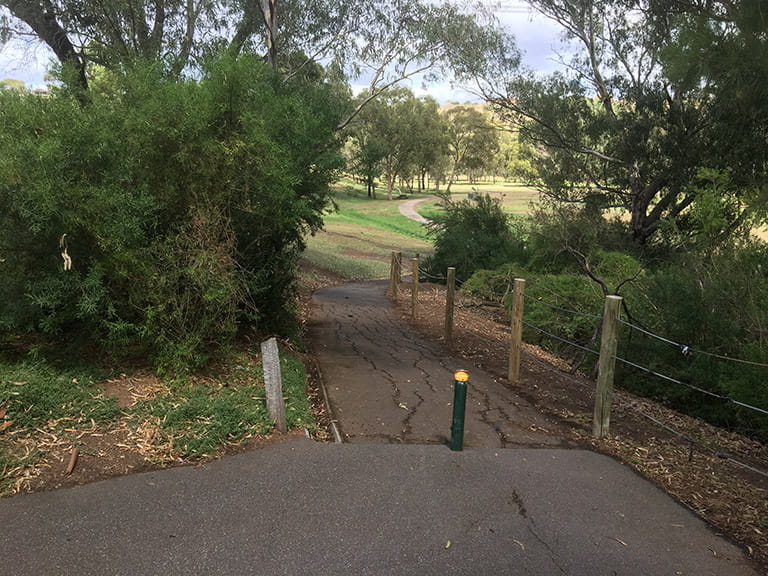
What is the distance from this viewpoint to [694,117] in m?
14.8

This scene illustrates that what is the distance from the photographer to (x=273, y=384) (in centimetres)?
478

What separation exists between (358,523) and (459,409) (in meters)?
1.46

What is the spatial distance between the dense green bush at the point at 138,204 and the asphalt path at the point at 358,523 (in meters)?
1.74

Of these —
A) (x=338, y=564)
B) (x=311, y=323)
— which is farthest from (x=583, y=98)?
(x=338, y=564)

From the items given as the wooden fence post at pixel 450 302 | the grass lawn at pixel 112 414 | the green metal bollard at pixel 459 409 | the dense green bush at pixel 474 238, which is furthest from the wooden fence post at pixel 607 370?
the dense green bush at pixel 474 238

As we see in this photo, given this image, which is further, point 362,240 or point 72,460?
point 362,240

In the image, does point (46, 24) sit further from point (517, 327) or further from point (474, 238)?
point (474, 238)

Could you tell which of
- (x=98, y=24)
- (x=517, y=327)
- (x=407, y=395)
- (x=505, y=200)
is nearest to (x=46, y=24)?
A: (x=98, y=24)

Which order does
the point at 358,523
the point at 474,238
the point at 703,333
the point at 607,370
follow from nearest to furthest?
the point at 358,523 → the point at 607,370 → the point at 703,333 → the point at 474,238

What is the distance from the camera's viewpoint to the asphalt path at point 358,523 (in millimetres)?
3115

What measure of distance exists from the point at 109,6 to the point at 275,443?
41.8ft

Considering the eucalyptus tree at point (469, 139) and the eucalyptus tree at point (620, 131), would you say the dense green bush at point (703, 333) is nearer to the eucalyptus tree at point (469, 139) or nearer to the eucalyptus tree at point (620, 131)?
the eucalyptus tree at point (620, 131)

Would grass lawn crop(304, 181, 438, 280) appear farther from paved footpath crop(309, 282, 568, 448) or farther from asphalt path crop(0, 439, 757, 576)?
asphalt path crop(0, 439, 757, 576)

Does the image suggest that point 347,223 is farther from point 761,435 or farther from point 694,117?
point 761,435
